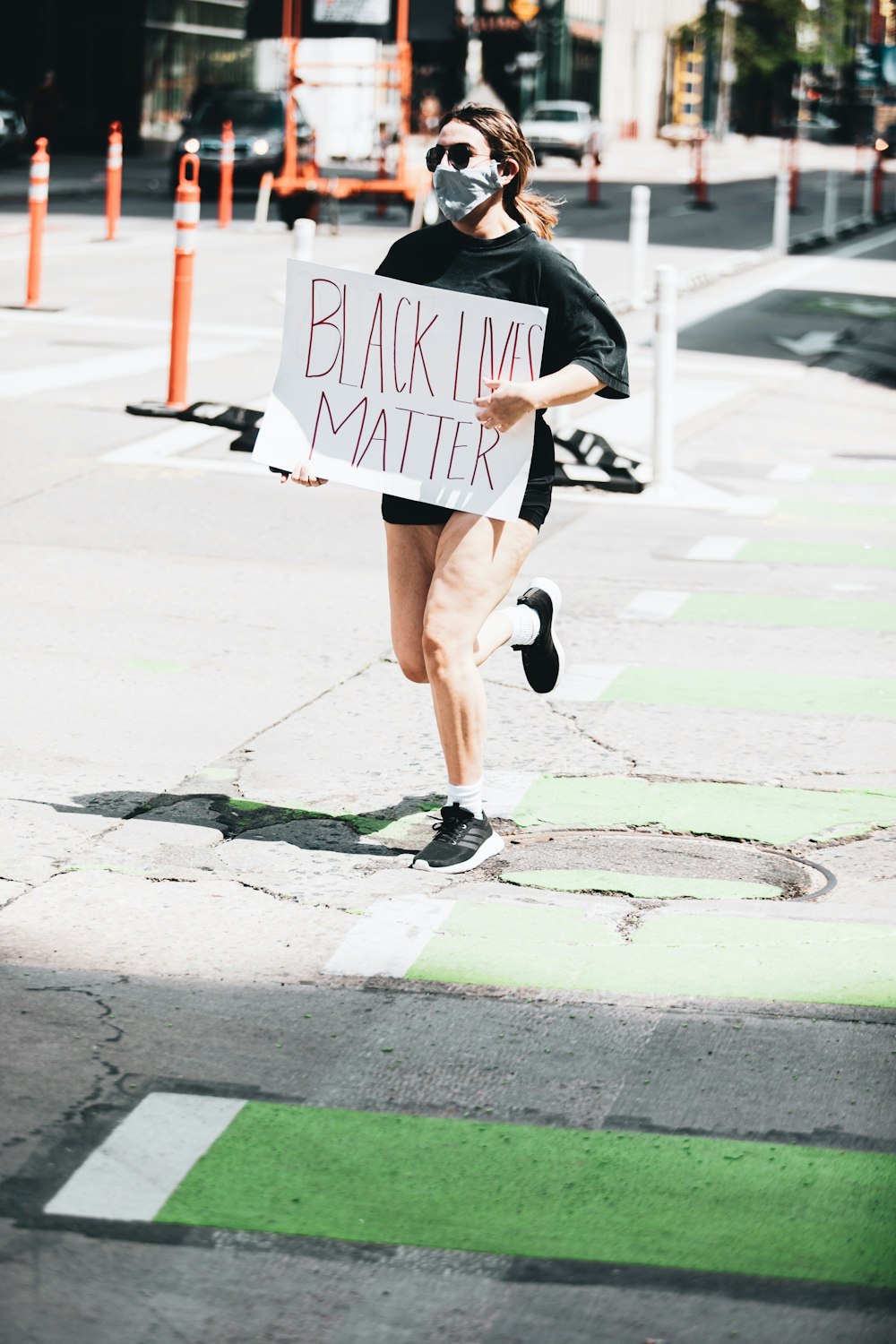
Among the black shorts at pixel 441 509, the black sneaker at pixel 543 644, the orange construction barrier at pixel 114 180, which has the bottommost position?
the black sneaker at pixel 543 644

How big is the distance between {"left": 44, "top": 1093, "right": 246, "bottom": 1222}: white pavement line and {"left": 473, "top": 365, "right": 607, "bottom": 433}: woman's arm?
1971 millimetres

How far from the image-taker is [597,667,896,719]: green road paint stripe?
283 inches

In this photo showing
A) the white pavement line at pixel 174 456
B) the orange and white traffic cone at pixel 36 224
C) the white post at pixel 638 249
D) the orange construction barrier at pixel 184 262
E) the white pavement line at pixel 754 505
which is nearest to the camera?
the white pavement line at pixel 754 505

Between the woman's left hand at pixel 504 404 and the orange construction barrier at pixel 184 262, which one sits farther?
the orange construction barrier at pixel 184 262

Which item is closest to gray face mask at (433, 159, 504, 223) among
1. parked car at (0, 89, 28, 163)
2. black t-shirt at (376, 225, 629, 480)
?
black t-shirt at (376, 225, 629, 480)

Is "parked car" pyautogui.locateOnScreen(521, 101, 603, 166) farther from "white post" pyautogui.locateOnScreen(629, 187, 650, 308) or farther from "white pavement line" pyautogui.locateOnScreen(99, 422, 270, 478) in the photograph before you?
"white pavement line" pyautogui.locateOnScreen(99, 422, 270, 478)

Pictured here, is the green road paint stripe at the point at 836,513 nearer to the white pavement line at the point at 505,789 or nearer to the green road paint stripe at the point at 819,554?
the green road paint stripe at the point at 819,554

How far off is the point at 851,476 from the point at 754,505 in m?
1.47

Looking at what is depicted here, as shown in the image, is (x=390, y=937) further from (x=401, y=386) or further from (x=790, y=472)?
(x=790, y=472)

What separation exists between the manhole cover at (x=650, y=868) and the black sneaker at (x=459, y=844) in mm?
34

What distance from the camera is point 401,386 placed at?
5.55 metres

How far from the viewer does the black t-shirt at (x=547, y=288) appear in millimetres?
5199

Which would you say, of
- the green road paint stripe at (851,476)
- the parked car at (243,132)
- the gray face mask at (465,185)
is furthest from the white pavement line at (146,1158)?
the parked car at (243,132)

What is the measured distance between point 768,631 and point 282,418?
128 inches
